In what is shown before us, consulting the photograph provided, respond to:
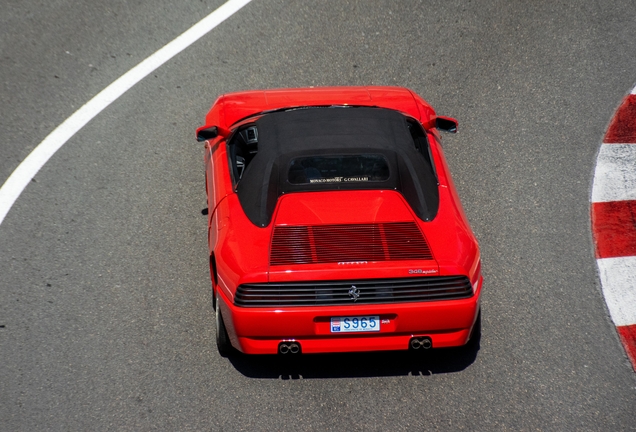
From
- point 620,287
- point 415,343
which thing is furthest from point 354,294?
point 620,287

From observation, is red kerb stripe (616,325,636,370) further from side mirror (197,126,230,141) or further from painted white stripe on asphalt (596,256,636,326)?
side mirror (197,126,230,141)

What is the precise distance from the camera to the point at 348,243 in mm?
5809

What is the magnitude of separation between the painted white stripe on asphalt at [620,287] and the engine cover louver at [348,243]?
1.84 meters

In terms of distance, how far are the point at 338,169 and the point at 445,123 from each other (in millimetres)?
1471

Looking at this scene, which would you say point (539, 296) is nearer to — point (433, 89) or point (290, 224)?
point (290, 224)

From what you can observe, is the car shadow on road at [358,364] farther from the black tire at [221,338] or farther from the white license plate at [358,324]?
the white license plate at [358,324]

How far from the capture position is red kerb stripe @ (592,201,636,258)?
7250 mm

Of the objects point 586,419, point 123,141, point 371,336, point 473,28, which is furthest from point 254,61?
point 586,419

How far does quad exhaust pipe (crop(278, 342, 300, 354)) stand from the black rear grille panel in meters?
0.29

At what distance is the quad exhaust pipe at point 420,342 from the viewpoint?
568 cm

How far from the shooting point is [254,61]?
9.58m

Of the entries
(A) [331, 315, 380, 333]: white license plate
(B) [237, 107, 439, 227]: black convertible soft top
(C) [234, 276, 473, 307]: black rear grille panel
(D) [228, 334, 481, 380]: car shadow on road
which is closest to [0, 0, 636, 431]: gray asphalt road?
(D) [228, 334, 481, 380]: car shadow on road

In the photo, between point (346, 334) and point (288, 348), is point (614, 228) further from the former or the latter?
point (288, 348)

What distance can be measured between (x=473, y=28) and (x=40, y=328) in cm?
611
